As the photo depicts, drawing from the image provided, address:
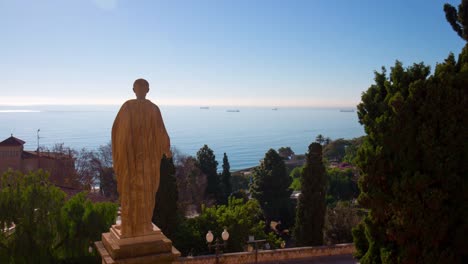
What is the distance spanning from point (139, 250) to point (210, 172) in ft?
86.3

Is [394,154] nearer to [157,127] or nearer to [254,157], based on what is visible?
[157,127]

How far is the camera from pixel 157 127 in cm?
541

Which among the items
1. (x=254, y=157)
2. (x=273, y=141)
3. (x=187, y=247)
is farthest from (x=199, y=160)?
(x=273, y=141)

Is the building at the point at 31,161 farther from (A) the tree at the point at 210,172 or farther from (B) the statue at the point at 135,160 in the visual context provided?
(B) the statue at the point at 135,160

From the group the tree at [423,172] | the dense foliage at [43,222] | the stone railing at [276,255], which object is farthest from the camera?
the stone railing at [276,255]

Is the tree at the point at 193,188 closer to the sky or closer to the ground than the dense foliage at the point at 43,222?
closer to the ground

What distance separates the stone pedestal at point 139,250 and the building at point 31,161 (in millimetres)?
28977

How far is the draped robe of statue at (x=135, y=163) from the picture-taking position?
205 inches

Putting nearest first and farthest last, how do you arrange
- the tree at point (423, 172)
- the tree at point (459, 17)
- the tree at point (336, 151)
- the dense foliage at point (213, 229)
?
1. the tree at point (423, 172)
2. the tree at point (459, 17)
3. the dense foliage at point (213, 229)
4. the tree at point (336, 151)

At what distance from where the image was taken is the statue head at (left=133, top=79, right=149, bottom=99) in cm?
529

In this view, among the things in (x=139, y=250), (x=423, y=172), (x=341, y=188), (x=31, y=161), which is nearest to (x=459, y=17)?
(x=423, y=172)

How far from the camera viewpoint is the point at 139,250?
509cm

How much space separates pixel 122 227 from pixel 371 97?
756 centimetres

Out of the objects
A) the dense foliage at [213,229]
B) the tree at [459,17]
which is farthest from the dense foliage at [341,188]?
the tree at [459,17]
